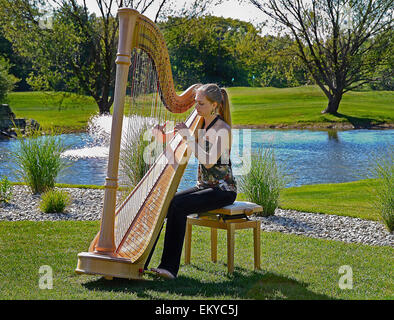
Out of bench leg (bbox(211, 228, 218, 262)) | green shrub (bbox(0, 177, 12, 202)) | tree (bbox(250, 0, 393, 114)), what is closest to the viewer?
bench leg (bbox(211, 228, 218, 262))

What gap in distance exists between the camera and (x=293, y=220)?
619 centimetres

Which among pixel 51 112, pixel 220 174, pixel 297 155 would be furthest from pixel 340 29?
pixel 220 174

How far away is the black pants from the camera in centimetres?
363

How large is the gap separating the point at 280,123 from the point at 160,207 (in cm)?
2241

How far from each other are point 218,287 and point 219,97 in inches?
51.1

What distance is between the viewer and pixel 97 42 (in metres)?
17.0

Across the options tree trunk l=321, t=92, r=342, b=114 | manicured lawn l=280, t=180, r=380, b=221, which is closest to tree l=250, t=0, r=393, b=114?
tree trunk l=321, t=92, r=342, b=114

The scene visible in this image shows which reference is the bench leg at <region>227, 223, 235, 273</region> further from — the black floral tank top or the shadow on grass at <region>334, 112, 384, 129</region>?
the shadow on grass at <region>334, 112, 384, 129</region>

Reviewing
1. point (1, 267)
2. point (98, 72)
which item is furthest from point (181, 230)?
point (98, 72)

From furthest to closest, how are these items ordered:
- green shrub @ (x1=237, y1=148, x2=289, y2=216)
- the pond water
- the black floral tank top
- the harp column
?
the pond water
green shrub @ (x1=237, y1=148, x2=289, y2=216)
the black floral tank top
the harp column

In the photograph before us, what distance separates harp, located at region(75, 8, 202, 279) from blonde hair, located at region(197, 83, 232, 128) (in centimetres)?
20

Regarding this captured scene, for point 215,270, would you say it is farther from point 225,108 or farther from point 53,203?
point 53,203

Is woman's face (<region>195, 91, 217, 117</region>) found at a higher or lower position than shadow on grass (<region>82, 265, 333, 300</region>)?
higher

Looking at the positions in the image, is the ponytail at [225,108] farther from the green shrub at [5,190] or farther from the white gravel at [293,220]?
the green shrub at [5,190]
